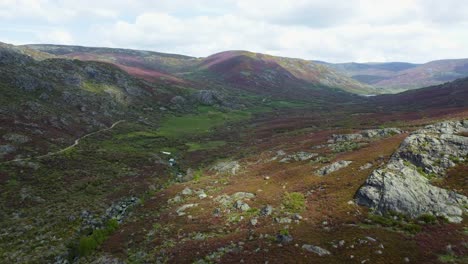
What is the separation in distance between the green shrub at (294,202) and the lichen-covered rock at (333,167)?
5.90m

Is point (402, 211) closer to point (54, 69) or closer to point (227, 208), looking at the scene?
point (227, 208)

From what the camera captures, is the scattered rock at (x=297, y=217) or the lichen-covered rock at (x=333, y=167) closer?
the scattered rock at (x=297, y=217)

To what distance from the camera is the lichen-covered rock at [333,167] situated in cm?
4081

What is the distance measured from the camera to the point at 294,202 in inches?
1366

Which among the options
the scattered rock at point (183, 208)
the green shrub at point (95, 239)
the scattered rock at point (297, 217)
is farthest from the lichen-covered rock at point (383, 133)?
the green shrub at point (95, 239)

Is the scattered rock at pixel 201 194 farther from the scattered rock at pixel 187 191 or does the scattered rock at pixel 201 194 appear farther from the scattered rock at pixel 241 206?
the scattered rock at pixel 241 206

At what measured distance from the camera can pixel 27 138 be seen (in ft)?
214

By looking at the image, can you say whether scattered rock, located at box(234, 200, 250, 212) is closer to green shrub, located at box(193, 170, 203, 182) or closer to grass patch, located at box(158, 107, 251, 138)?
green shrub, located at box(193, 170, 203, 182)

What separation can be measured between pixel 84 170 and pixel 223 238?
38.2 m

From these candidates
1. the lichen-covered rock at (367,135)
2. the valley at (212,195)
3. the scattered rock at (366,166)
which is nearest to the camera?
the valley at (212,195)

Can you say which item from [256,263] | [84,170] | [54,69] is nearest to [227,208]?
[256,263]

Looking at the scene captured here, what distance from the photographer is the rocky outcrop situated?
28859 millimetres

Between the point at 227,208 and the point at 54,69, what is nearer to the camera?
the point at 227,208

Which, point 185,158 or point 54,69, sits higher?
point 54,69
